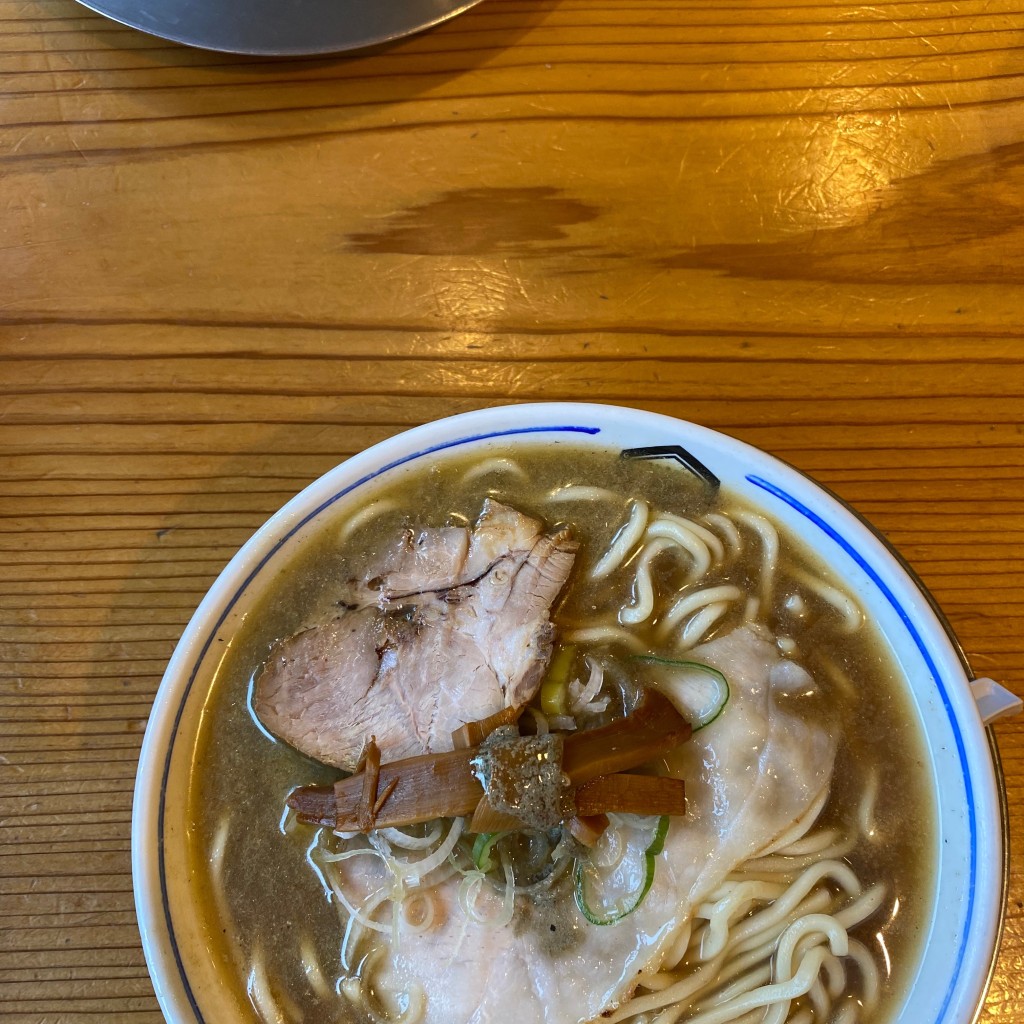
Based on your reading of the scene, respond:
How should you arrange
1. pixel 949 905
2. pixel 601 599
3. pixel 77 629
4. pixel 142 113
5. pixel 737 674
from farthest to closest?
pixel 142 113 → pixel 77 629 → pixel 601 599 → pixel 737 674 → pixel 949 905

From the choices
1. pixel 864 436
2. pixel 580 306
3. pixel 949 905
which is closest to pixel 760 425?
pixel 864 436

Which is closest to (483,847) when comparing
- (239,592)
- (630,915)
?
(630,915)

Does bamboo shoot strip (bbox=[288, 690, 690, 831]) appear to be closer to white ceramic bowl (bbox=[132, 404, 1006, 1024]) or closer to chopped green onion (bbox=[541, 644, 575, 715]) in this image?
chopped green onion (bbox=[541, 644, 575, 715])

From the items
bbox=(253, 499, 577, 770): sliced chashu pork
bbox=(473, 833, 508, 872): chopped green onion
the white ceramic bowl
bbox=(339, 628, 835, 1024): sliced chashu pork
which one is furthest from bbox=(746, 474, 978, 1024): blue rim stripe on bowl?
bbox=(473, 833, 508, 872): chopped green onion

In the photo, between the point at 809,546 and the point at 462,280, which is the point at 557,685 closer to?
the point at 809,546

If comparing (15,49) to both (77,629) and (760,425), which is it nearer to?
(77,629)

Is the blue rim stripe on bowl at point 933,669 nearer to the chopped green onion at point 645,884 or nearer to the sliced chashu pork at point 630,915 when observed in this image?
the sliced chashu pork at point 630,915
